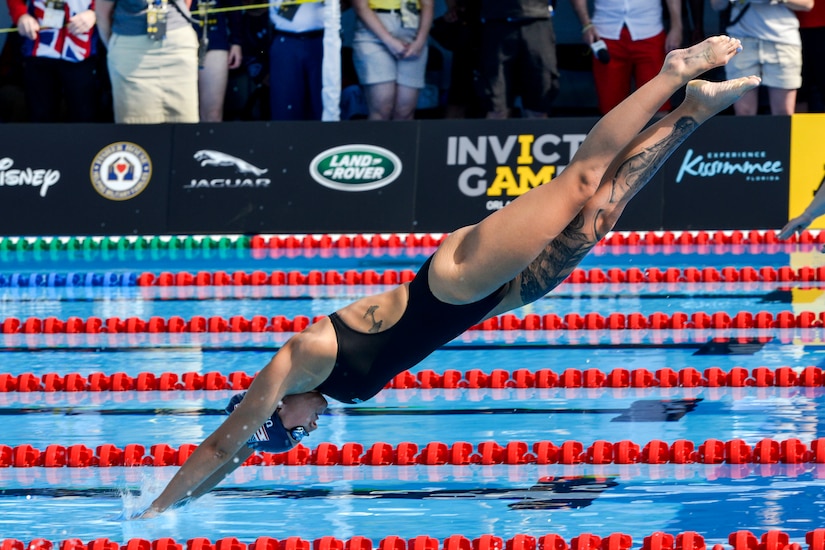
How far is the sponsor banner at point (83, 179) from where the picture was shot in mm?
10711

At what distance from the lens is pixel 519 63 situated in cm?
1070

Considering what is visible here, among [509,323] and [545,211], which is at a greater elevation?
[545,211]

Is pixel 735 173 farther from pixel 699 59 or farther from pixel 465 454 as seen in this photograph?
pixel 699 59

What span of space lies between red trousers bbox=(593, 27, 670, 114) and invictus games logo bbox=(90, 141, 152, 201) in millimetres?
3534

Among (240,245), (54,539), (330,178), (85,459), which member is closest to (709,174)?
(330,178)

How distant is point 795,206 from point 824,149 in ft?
1.53

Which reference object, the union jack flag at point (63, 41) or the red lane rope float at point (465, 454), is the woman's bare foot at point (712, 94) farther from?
the union jack flag at point (63, 41)

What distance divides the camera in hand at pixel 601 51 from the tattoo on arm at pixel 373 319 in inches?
256

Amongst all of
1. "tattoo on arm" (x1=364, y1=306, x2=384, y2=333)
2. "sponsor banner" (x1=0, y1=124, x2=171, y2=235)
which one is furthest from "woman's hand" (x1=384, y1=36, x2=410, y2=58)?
"tattoo on arm" (x1=364, y1=306, x2=384, y2=333)

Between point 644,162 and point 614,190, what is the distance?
0.45 ft

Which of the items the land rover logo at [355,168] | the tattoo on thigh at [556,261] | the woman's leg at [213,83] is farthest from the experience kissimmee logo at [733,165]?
the tattoo on thigh at [556,261]

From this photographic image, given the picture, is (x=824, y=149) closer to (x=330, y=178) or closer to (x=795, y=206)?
(x=795, y=206)

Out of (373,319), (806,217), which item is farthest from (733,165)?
(373,319)

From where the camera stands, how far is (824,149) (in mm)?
10375
